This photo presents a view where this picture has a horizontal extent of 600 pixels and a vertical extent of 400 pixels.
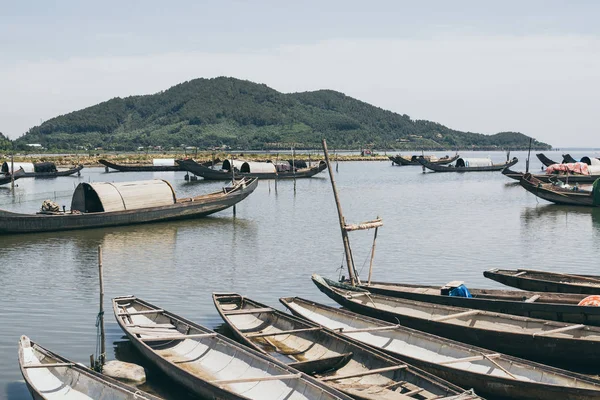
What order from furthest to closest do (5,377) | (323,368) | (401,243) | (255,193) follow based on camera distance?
1. (255,193)
2. (401,243)
3. (5,377)
4. (323,368)

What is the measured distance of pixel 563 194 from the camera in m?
47.3

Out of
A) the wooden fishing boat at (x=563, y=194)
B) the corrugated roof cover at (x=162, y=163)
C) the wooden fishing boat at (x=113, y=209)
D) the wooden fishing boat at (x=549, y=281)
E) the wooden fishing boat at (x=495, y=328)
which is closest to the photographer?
the wooden fishing boat at (x=495, y=328)

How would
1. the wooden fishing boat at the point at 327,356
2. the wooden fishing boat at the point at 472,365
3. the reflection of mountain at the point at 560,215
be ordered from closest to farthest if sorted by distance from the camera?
the wooden fishing boat at the point at 472,365
the wooden fishing boat at the point at 327,356
the reflection of mountain at the point at 560,215

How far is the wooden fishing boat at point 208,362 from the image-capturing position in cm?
1205

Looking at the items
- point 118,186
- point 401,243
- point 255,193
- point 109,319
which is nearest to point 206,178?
point 255,193

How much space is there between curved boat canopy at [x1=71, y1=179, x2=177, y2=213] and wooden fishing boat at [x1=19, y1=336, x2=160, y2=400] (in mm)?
22662

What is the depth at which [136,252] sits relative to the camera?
30156mm

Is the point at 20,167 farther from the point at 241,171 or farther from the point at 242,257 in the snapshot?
the point at 242,257

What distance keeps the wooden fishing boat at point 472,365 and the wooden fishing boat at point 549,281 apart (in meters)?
6.00

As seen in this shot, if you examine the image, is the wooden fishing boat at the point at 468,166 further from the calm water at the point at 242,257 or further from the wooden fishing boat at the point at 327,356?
the wooden fishing boat at the point at 327,356

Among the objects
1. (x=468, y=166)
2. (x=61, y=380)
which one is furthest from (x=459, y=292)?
(x=468, y=166)

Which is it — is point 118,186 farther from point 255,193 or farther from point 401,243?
point 255,193

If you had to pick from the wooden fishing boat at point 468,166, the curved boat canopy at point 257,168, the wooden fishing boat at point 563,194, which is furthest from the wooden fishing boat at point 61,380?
the wooden fishing boat at point 468,166

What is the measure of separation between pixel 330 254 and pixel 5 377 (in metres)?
17.1
